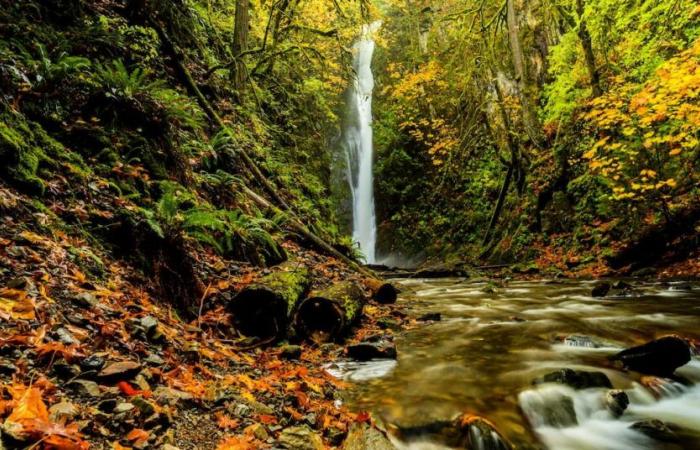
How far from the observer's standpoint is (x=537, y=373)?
4328 mm

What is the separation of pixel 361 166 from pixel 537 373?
930 inches

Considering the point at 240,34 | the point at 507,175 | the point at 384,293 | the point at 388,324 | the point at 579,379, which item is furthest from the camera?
the point at 507,175

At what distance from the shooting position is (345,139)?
27.6m

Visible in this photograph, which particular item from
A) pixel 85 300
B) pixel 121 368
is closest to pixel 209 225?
pixel 85 300

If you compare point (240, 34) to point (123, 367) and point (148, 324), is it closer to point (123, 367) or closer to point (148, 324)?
point (148, 324)

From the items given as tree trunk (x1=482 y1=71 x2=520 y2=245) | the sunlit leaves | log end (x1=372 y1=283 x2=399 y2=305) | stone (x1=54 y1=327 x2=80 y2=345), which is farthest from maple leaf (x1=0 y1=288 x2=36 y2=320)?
tree trunk (x1=482 y1=71 x2=520 y2=245)

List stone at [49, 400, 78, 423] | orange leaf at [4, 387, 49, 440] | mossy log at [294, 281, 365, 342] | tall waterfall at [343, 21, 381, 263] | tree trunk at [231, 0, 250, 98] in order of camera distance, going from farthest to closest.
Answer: tall waterfall at [343, 21, 381, 263] → tree trunk at [231, 0, 250, 98] → mossy log at [294, 281, 365, 342] → stone at [49, 400, 78, 423] → orange leaf at [4, 387, 49, 440]

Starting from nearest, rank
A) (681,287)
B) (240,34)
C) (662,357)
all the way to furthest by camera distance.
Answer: (662,357) < (681,287) < (240,34)

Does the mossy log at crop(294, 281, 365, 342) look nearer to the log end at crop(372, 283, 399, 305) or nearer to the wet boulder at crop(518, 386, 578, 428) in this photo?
the wet boulder at crop(518, 386, 578, 428)

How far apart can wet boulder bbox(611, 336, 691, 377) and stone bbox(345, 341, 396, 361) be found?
247cm

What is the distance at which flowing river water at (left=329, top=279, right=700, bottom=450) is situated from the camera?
134 inches

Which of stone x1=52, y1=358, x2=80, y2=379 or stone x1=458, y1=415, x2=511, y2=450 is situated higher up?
stone x1=52, y1=358, x2=80, y2=379

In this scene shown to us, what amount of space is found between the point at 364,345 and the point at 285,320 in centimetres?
94

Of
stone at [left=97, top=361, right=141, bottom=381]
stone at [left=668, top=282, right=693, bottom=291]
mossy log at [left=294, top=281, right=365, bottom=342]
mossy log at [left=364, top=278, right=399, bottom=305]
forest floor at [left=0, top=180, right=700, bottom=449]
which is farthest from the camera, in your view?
mossy log at [left=364, top=278, right=399, bottom=305]
